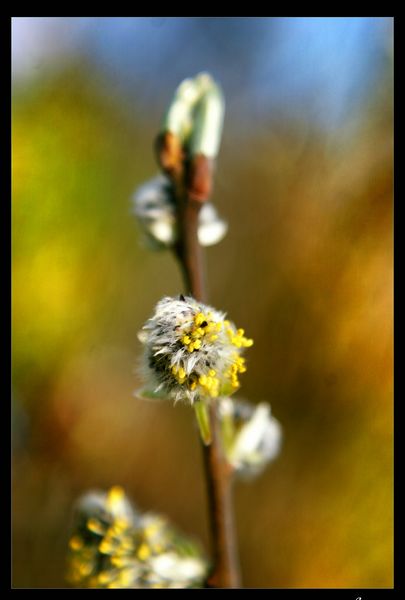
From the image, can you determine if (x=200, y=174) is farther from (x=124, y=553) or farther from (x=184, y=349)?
(x=124, y=553)

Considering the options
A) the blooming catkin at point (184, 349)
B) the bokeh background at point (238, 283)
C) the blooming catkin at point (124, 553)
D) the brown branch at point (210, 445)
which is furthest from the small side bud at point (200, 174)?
the bokeh background at point (238, 283)

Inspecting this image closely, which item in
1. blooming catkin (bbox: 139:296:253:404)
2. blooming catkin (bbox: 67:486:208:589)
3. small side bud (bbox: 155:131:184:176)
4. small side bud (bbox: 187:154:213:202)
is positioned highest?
small side bud (bbox: 155:131:184:176)

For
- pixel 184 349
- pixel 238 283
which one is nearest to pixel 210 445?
pixel 184 349

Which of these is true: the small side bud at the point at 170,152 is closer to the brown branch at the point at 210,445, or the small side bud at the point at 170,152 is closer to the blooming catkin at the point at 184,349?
the brown branch at the point at 210,445

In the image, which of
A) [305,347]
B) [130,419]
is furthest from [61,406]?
[305,347]

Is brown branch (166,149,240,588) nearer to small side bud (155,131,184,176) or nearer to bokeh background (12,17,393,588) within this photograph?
small side bud (155,131,184,176)

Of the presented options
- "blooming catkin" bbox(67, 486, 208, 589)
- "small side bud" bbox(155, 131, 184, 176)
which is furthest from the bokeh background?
"small side bud" bbox(155, 131, 184, 176)
